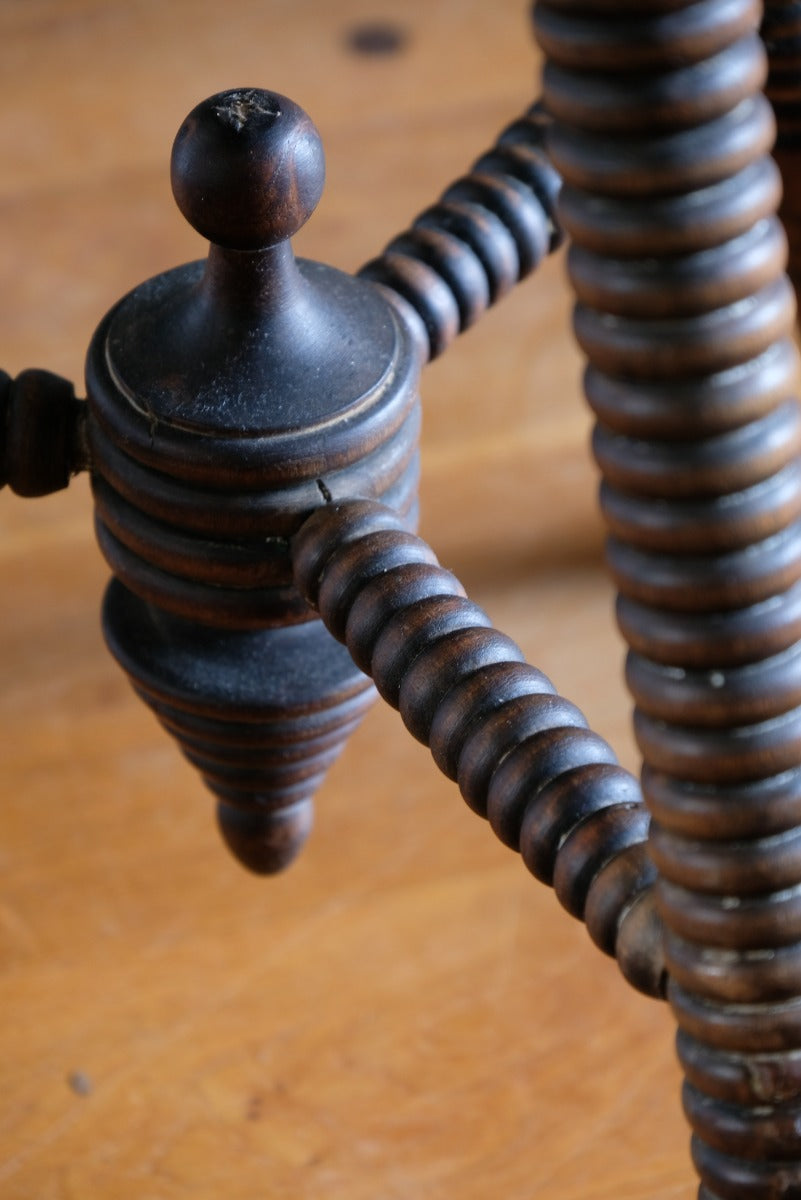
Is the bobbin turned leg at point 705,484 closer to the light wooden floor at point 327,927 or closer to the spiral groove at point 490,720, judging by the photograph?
the spiral groove at point 490,720

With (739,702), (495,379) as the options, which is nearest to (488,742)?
(739,702)

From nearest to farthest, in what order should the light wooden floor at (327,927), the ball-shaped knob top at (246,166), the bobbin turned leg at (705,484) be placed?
the bobbin turned leg at (705,484), the ball-shaped knob top at (246,166), the light wooden floor at (327,927)

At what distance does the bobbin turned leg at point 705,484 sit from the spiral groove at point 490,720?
27 millimetres

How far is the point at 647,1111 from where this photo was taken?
451 millimetres

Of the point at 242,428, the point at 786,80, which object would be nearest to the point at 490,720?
the point at 242,428

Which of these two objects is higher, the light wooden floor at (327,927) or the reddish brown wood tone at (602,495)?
the reddish brown wood tone at (602,495)

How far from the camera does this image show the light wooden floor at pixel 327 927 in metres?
0.44

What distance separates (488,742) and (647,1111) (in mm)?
186

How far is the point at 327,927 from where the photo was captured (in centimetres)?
51

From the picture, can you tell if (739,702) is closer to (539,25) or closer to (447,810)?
(539,25)

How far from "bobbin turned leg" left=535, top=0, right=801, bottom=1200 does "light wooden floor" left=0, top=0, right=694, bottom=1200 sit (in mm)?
205

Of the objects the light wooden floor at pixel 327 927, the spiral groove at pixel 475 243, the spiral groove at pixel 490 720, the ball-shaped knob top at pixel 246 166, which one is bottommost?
the light wooden floor at pixel 327 927

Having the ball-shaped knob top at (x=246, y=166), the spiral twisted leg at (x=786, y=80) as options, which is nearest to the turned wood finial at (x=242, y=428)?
the ball-shaped knob top at (x=246, y=166)

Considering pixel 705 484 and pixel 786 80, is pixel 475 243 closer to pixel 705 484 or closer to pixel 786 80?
pixel 786 80
